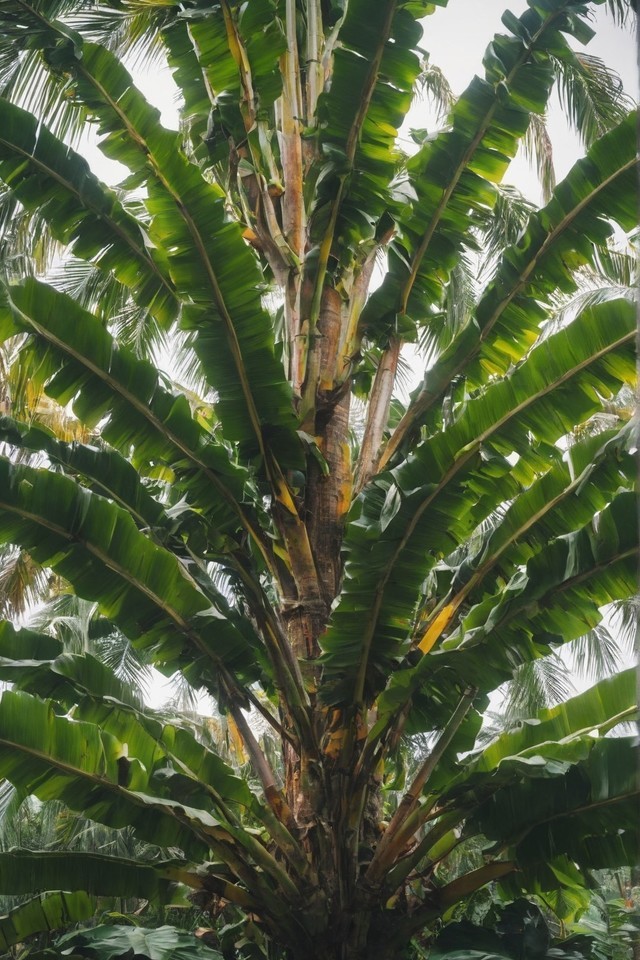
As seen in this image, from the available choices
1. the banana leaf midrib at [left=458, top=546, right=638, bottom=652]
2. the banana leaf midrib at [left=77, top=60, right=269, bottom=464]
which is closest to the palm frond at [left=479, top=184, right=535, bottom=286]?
the banana leaf midrib at [left=77, top=60, right=269, bottom=464]

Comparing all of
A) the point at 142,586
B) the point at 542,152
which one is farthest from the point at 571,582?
the point at 542,152

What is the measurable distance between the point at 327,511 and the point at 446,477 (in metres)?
0.83

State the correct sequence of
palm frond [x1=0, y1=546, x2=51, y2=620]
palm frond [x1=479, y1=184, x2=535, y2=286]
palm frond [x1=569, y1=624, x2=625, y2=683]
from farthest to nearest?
palm frond [x1=569, y1=624, x2=625, y2=683] → palm frond [x1=0, y1=546, x2=51, y2=620] → palm frond [x1=479, y1=184, x2=535, y2=286]

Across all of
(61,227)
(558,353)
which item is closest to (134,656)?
(61,227)

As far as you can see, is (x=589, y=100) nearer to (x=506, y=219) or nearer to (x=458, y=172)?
(x=506, y=219)

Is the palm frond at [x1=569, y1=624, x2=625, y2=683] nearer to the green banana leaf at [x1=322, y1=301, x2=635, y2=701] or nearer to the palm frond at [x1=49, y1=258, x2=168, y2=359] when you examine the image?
the palm frond at [x1=49, y1=258, x2=168, y2=359]

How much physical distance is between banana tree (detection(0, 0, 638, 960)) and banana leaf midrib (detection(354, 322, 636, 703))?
1 cm

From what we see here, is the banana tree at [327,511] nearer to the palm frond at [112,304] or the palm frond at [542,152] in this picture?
the palm frond at [112,304]

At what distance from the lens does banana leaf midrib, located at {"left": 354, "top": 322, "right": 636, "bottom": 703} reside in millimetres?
3330

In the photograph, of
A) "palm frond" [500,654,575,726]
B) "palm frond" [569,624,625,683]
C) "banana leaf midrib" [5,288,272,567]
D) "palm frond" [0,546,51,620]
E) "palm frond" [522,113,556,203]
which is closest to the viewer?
"banana leaf midrib" [5,288,272,567]

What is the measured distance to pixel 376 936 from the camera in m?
3.25

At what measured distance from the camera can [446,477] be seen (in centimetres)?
341

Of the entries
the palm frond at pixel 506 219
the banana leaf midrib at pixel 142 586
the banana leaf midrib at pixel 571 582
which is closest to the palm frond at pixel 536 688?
the palm frond at pixel 506 219

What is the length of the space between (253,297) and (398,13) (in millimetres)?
1495
